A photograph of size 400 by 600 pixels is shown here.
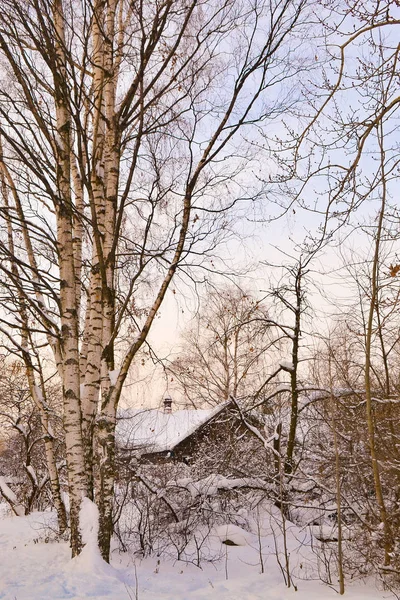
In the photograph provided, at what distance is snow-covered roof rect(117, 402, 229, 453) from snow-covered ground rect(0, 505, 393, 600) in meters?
2.44

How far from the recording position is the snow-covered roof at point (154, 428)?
33.7ft

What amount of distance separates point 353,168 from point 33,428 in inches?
511

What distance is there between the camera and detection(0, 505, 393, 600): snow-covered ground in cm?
391

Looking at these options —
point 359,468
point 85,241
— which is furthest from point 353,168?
point 85,241

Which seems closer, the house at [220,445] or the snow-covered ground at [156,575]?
the snow-covered ground at [156,575]

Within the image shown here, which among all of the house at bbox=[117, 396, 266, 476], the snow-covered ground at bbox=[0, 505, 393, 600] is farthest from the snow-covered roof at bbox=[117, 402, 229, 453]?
the snow-covered ground at bbox=[0, 505, 393, 600]

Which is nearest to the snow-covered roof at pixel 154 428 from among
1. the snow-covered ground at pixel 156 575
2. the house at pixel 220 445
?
the house at pixel 220 445

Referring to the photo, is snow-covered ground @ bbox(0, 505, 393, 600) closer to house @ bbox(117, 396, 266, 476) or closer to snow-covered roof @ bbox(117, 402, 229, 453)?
house @ bbox(117, 396, 266, 476)

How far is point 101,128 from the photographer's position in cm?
613

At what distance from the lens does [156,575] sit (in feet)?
19.7

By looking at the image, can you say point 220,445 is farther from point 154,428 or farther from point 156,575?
point 156,575

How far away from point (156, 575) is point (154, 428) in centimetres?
577

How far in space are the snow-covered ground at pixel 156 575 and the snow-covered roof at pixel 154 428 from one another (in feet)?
7.99

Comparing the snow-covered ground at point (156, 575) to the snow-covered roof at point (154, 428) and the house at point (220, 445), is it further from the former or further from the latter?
the snow-covered roof at point (154, 428)
